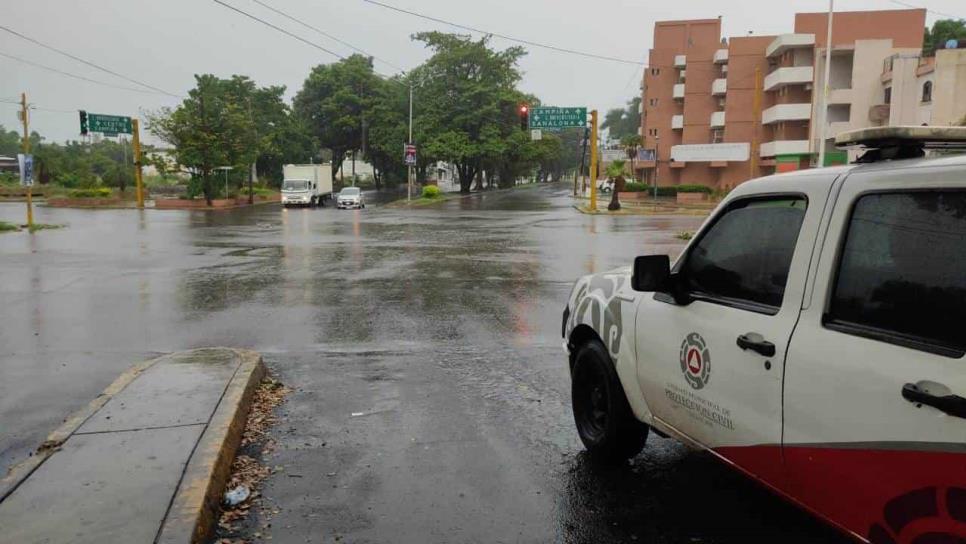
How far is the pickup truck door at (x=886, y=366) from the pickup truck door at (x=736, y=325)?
12 cm

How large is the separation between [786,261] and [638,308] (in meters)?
1.05

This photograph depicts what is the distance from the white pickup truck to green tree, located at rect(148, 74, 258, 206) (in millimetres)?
47933

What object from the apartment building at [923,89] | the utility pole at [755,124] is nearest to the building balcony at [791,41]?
the utility pole at [755,124]

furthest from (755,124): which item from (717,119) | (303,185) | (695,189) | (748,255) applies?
(748,255)

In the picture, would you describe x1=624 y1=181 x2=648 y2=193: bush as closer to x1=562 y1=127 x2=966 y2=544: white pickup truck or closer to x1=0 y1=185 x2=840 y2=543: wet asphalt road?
x1=0 y1=185 x2=840 y2=543: wet asphalt road

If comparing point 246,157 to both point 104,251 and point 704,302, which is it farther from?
point 704,302

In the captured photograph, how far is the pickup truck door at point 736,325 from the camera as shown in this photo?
3.01 metres

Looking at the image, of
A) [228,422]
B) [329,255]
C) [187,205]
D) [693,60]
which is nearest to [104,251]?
[329,255]

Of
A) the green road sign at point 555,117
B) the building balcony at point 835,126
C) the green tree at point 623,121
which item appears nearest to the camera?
the green road sign at point 555,117

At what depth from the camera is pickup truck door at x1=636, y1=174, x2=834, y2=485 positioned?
3.01 m

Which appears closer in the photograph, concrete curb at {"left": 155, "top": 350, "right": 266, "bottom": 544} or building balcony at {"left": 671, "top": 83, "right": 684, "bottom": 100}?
concrete curb at {"left": 155, "top": 350, "right": 266, "bottom": 544}

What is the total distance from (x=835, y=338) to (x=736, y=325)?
56 cm

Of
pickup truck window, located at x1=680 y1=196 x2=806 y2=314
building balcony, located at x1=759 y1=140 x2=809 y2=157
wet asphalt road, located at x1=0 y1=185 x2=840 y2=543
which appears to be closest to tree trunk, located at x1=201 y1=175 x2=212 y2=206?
wet asphalt road, located at x1=0 y1=185 x2=840 y2=543

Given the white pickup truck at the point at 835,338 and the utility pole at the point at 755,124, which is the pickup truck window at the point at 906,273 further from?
the utility pole at the point at 755,124
